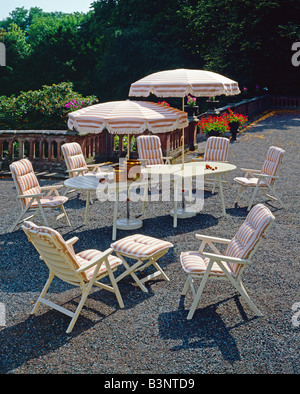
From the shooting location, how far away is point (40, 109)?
776 inches

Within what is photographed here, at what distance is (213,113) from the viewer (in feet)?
67.9

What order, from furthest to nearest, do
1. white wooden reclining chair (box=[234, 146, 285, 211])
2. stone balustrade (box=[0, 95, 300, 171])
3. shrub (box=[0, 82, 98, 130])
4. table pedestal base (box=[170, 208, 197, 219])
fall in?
shrub (box=[0, 82, 98, 130])
stone balustrade (box=[0, 95, 300, 171])
white wooden reclining chair (box=[234, 146, 285, 211])
table pedestal base (box=[170, 208, 197, 219])

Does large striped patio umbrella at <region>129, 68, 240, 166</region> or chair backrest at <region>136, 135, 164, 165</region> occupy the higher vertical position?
large striped patio umbrella at <region>129, 68, 240, 166</region>

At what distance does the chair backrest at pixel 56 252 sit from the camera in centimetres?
540

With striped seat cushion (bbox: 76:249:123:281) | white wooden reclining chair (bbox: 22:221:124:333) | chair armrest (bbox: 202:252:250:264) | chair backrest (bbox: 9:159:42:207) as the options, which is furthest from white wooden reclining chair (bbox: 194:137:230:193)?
white wooden reclining chair (bbox: 22:221:124:333)

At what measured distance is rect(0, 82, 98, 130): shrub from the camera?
19.5 m

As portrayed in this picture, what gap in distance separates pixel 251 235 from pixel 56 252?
2313mm

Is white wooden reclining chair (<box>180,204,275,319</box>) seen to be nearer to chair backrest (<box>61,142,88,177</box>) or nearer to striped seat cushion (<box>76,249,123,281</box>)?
striped seat cushion (<box>76,249,123,281</box>)

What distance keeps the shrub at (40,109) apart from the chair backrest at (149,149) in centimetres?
791

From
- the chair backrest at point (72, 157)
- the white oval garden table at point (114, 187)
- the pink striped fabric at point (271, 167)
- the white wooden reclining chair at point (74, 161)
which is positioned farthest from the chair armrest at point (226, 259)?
the chair backrest at point (72, 157)

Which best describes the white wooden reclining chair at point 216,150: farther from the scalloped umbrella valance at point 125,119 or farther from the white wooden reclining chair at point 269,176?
the scalloped umbrella valance at point 125,119

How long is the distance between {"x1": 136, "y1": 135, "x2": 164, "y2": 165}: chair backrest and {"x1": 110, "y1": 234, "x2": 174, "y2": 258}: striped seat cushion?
487 centimetres

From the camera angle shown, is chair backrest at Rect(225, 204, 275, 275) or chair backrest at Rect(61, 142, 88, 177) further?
chair backrest at Rect(61, 142, 88, 177)

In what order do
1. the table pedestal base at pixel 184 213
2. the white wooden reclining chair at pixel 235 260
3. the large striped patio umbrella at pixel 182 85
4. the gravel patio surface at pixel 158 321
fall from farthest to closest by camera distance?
the table pedestal base at pixel 184 213 < the large striped patio umbrella at pixel 182 85 < the white wooden reclining chair at pixel 235 260 < the gravel patio surface at pixel 158 321
